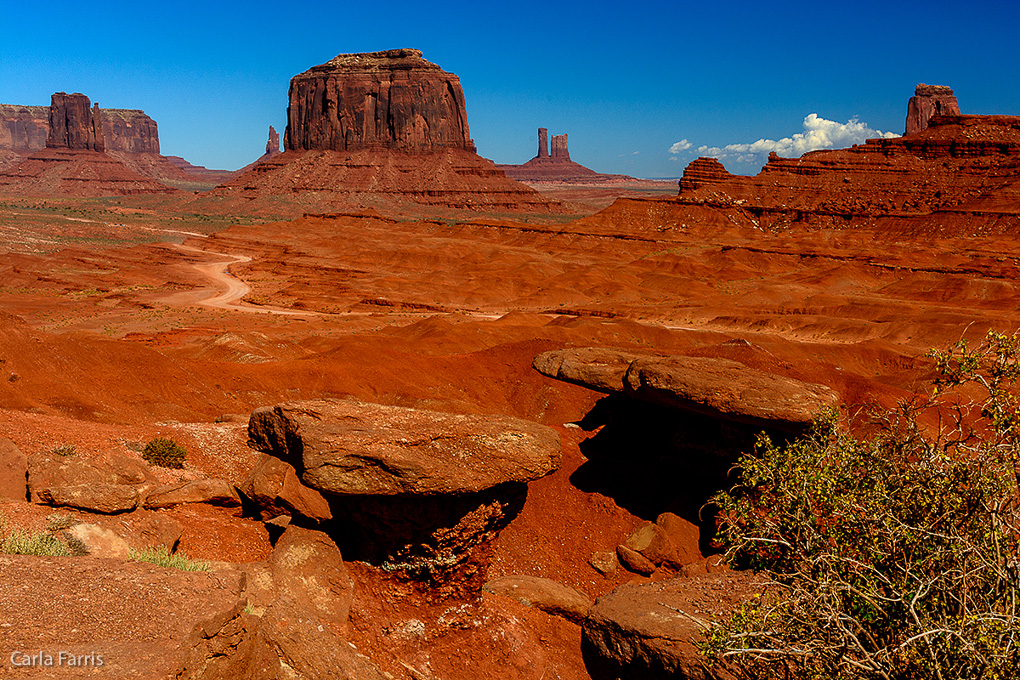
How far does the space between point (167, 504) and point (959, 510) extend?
10504 mm

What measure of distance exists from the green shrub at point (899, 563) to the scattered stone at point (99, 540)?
7622 millimetres

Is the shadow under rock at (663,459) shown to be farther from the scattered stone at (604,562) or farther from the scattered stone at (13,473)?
the scattered stone at (13,473)

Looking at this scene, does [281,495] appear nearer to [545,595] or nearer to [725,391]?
[545,595]

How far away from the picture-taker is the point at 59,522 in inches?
355

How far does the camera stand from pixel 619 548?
46.6 ft

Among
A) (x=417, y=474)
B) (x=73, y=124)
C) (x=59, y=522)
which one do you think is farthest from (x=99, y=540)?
(x=73, y=124)

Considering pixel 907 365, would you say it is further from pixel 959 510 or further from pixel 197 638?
pixel 197 638

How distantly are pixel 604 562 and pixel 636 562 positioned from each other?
2.11 feet

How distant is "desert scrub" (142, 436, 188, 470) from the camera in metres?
12.1

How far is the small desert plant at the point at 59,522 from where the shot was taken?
350 inches

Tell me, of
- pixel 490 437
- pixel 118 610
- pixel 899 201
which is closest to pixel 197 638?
pixel 118 610

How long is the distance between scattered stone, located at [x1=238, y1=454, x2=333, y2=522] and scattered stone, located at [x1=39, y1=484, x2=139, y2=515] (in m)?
1.70

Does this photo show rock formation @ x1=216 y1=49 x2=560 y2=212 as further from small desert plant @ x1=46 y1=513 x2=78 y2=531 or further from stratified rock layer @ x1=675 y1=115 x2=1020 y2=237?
small desert plant @ x1=46 y1=513 x2=78 y2=531

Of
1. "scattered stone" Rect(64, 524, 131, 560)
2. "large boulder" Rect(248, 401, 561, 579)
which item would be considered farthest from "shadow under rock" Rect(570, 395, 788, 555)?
"scattered stone" Rect(64, 524, 131, 560)
